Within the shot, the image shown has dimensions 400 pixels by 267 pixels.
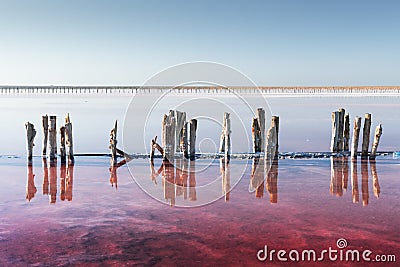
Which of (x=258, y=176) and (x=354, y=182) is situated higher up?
(x=258, y=176)

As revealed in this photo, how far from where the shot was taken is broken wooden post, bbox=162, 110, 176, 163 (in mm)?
17188

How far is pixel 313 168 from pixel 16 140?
17060 millimetres

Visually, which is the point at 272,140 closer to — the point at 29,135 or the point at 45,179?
the point at 45,179

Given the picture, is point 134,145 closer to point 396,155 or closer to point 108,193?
point 108,193

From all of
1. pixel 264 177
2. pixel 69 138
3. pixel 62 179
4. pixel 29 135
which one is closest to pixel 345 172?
pixel 264 177

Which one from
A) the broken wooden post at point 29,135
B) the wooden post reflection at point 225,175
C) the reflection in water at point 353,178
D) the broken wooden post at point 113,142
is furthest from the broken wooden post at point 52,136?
the reflection in water at point 353,178

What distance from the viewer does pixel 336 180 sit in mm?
14141

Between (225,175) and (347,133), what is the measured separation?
7132mm

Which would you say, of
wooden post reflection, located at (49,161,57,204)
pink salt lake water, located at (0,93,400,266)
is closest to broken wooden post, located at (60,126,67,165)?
wooden post reflection, located at (49,161,57,204)

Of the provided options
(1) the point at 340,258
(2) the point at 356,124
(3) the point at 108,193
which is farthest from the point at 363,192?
(3) the point at 108,193

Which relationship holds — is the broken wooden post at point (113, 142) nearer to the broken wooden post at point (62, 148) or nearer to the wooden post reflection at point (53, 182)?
the broken wooden post at point (62, 148)

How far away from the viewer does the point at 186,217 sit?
408 inches

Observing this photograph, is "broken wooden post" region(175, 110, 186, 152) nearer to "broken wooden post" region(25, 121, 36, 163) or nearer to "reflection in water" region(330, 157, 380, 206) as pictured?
"broken wooden post" region(25, 121, 36, 163)

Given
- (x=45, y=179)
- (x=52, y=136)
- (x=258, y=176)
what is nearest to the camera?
(x=45, y=179)
